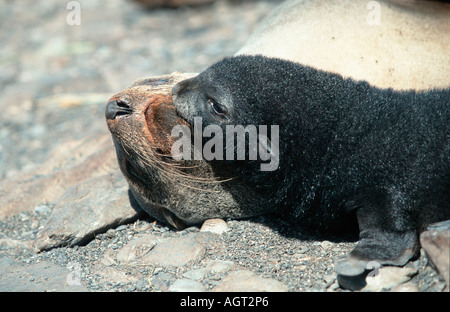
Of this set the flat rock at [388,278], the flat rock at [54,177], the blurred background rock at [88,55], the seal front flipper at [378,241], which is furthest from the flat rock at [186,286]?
the blurred background rock at [88,55]

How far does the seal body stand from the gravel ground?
0.29m

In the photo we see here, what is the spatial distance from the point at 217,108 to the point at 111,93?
4.95 meters

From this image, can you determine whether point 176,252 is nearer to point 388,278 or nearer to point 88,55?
point 388,278

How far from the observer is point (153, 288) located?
4.26 metres

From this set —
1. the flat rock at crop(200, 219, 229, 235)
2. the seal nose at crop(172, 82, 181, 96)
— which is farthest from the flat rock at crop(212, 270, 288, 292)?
the seal nose at crop(172, 82, 181, 96)

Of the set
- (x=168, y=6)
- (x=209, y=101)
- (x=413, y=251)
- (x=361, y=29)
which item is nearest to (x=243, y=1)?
(x=168, y=6)

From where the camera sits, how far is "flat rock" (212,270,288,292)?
4.04 meters

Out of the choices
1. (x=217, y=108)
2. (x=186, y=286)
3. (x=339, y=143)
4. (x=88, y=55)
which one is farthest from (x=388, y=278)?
(x=88, y=55)

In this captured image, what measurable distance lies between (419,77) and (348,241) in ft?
5.02

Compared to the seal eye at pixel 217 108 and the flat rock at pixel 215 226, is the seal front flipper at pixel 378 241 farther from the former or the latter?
the seal eye at pixel 217 108

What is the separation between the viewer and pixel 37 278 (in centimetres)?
456

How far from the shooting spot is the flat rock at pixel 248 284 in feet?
13.2

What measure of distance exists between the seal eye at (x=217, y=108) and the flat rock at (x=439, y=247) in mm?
1740

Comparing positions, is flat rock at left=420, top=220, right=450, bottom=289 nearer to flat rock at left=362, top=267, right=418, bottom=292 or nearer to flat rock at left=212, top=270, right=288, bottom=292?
flat rock at left=362, top=267, right=418, bottom=292
